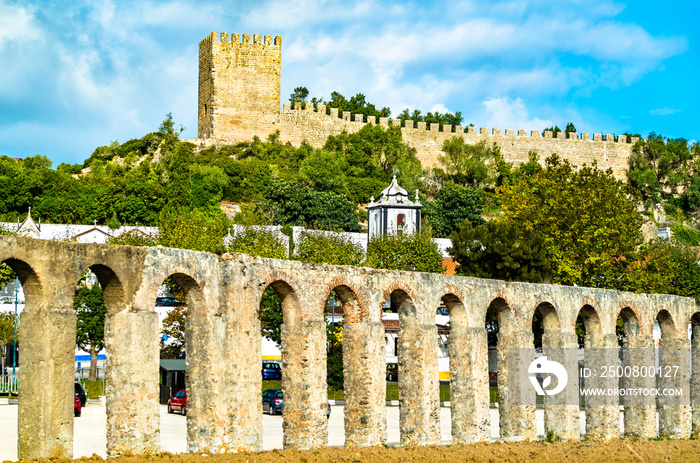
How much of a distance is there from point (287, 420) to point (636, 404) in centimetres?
1482

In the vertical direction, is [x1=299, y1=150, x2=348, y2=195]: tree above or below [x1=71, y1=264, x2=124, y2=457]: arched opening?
above

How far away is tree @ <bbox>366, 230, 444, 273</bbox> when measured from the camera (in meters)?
55.3

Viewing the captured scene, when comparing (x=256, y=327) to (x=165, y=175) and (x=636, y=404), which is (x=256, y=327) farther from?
(x=165, y=175)

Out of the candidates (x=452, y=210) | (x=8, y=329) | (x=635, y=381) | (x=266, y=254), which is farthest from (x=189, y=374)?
(x=452, y=210)

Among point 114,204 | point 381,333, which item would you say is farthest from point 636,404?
point 114,204

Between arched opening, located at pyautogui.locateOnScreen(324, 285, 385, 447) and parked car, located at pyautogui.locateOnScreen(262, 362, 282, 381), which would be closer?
arched opening, located at pyautogui.locateOnScreen(324, 285, 385, 447)

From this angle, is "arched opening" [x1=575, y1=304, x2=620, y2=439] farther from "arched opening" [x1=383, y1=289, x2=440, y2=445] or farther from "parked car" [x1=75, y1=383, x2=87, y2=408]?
"parked car" [x1=75, y1=383, x2=87, y2=408]

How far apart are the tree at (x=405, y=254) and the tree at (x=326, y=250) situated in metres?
1.04

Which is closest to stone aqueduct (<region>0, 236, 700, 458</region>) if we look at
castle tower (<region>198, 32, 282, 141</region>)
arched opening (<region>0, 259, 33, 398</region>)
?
arched opening (<region>0, 259, 33, 398</region>)

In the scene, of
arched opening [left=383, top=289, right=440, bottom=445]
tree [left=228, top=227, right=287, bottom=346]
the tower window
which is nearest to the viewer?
arched opening [left=383, top=289, right=440, bottom=445]

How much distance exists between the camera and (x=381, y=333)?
2088 centimetres

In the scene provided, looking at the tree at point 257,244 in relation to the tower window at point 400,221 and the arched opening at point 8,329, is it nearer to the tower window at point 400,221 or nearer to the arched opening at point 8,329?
the tower window at point 400,221

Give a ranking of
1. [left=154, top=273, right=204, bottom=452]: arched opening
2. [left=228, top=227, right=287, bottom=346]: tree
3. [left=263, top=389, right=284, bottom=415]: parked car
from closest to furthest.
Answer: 1. [left=154, top=273, right=204, bottom=452]: arched opening
2. [left=263, top=389, right=284, bottom=415]: parked car
3. [left=228, top=227, right=287, bottom=346]: tree

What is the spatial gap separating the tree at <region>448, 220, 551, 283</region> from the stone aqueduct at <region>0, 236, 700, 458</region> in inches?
599
